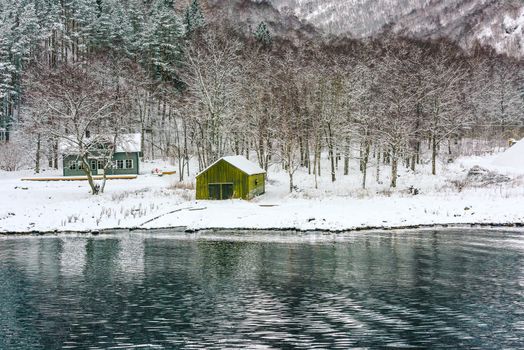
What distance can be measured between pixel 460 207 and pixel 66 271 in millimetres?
28025

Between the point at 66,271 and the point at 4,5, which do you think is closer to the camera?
the point at 66,271

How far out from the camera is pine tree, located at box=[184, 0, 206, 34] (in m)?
80.7

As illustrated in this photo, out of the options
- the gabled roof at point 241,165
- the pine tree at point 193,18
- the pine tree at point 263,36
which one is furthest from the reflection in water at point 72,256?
the pine tree at point 263,36

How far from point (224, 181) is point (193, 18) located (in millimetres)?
48743

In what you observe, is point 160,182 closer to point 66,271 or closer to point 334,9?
point 66,271

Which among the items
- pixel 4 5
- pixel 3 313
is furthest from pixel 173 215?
pixel 4 5

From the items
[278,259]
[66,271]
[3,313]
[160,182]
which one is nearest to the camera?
[3,313]

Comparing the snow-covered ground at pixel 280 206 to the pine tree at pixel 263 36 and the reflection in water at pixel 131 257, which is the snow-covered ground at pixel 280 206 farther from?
the pine tree at pixel 263 36

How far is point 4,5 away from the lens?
274ft

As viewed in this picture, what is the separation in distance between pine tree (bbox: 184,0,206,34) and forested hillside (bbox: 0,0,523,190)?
0.31m

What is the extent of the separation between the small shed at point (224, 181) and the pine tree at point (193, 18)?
42253 mm

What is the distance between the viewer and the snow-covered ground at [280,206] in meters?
32.8

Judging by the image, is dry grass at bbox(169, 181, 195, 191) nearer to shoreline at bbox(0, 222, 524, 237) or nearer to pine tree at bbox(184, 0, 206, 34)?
shoreline at bbox(0, 222, 524, 237)

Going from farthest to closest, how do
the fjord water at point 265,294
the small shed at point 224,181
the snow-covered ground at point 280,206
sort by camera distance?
the small shed at point 224,181 < the snow-covered ground at point 280,206 < the fjord water at point 265,294
